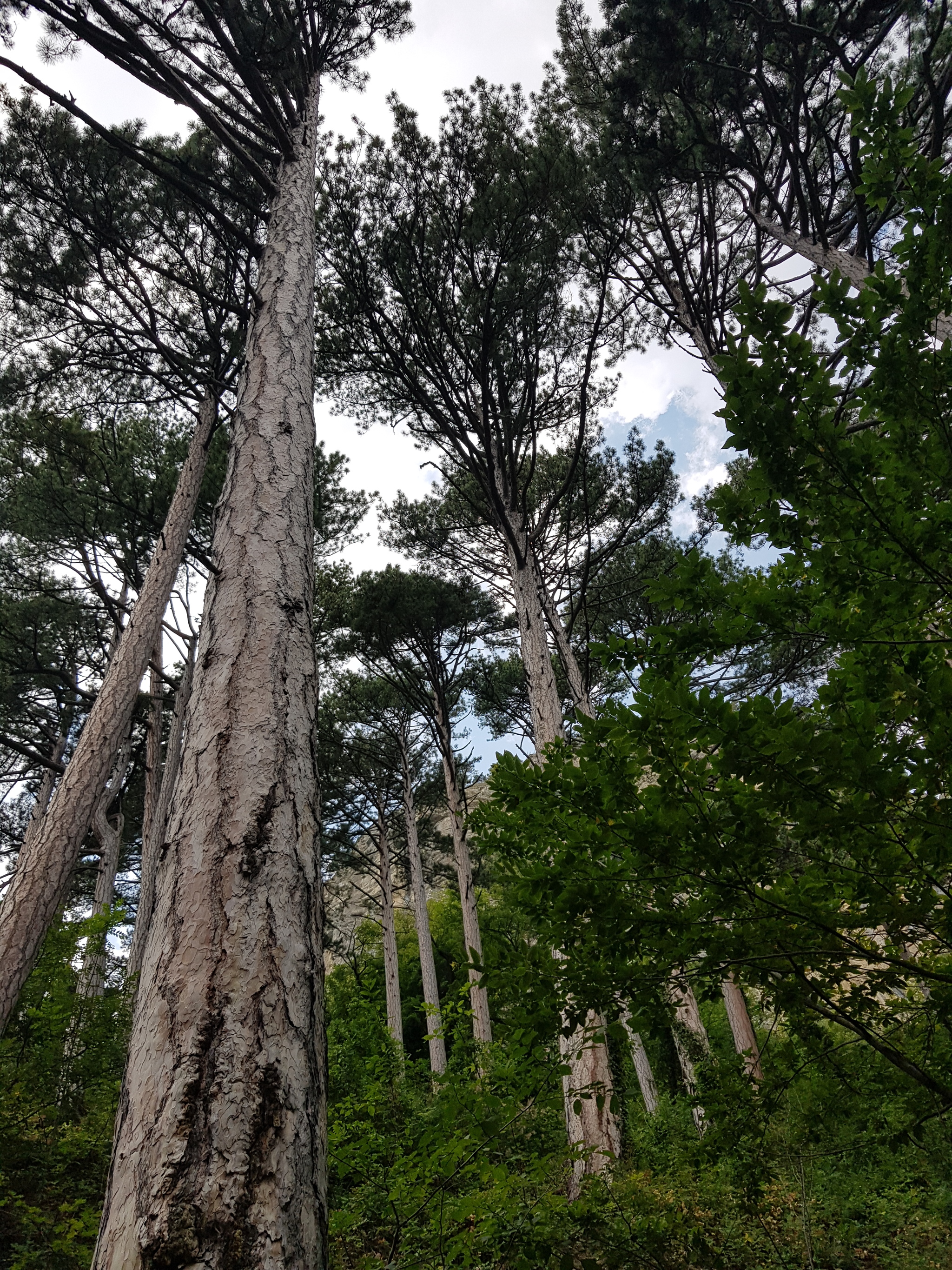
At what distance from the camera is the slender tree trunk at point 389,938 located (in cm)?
1133

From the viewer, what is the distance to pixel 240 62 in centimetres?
404

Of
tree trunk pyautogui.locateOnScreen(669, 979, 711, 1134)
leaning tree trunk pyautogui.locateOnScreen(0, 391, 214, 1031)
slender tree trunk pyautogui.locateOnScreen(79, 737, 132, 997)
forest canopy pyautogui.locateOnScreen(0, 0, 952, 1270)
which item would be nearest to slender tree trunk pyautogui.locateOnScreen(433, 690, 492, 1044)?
forest canopy pyautogui.locateOnScreen(0, 0, 952, 1270)

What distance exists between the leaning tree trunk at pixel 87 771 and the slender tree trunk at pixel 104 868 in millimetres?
1359

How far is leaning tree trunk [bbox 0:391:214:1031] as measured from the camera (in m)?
4.86

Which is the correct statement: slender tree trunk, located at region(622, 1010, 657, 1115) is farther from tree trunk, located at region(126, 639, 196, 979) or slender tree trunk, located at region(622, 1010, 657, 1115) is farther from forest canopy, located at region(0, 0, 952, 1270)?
tree trunk, located at region(126, 639, 196, 979)

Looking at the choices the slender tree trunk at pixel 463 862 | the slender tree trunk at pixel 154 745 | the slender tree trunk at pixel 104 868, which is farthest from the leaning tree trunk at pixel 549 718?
the slender tree trunk at pixel 154 745

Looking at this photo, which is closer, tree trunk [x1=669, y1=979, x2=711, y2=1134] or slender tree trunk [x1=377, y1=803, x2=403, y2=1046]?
tree trunk [x1=669, y1=979, x2=711, y2=1134]

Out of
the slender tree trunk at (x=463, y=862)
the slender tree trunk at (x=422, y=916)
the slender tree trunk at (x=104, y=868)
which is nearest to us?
the slender tree trunk at (x=104, y=868)

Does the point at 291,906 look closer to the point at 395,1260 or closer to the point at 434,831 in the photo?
the point at 395,1260

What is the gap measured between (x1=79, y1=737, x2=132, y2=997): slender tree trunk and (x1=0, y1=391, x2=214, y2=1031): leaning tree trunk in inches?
53.5

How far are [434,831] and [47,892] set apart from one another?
11027 millimetres

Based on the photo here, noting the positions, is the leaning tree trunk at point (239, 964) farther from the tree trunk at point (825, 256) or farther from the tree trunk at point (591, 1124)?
the tree trunk at point (825, 256)

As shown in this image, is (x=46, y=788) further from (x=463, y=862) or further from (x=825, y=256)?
(x=825, y=256)

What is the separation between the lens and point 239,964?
1.31 m
